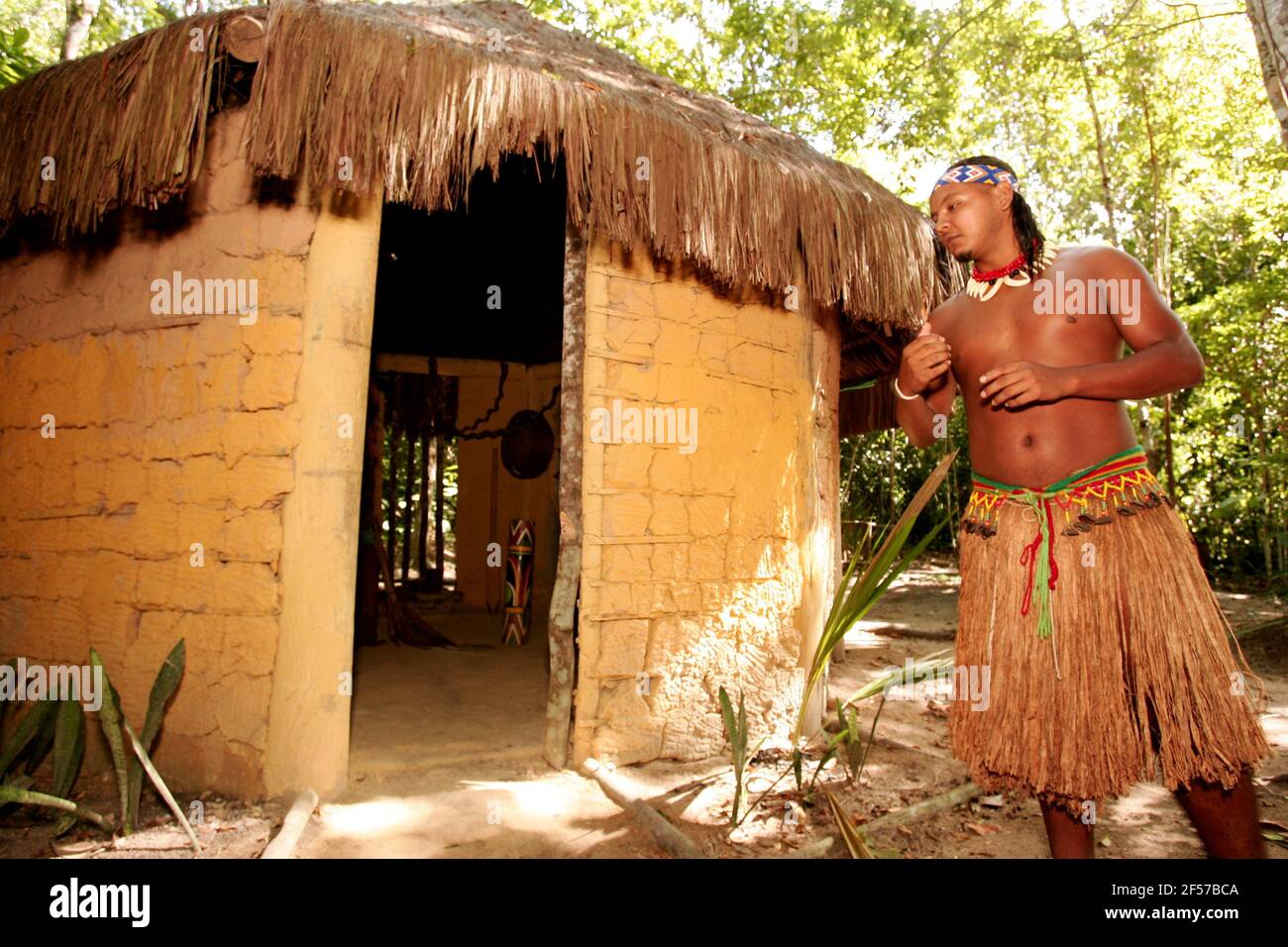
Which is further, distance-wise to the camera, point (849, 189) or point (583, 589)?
point (849, 189)

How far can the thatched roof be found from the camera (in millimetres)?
2916

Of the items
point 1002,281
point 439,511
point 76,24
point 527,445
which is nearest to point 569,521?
point 1002,281

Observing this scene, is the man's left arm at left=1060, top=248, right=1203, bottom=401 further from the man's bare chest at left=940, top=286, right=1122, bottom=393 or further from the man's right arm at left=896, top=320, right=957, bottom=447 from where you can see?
the man's right arm at left=896, top=320, right=957, bottom=447

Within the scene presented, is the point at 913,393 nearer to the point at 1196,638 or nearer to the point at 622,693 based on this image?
the point at 1196,638

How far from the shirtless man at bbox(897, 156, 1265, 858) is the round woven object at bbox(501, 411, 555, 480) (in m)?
5.50

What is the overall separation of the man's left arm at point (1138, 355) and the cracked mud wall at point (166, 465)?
2610mm

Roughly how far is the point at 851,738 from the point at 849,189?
8.77 feet

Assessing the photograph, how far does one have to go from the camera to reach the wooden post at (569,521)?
3.38m

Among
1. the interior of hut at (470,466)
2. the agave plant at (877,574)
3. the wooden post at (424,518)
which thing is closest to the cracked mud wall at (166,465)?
the interior of hut at (470,466)

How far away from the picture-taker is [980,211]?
1.99 meters

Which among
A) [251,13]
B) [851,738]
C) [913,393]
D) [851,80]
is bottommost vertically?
[851,738]

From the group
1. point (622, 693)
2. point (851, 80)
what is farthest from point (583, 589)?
point (851, 80)
